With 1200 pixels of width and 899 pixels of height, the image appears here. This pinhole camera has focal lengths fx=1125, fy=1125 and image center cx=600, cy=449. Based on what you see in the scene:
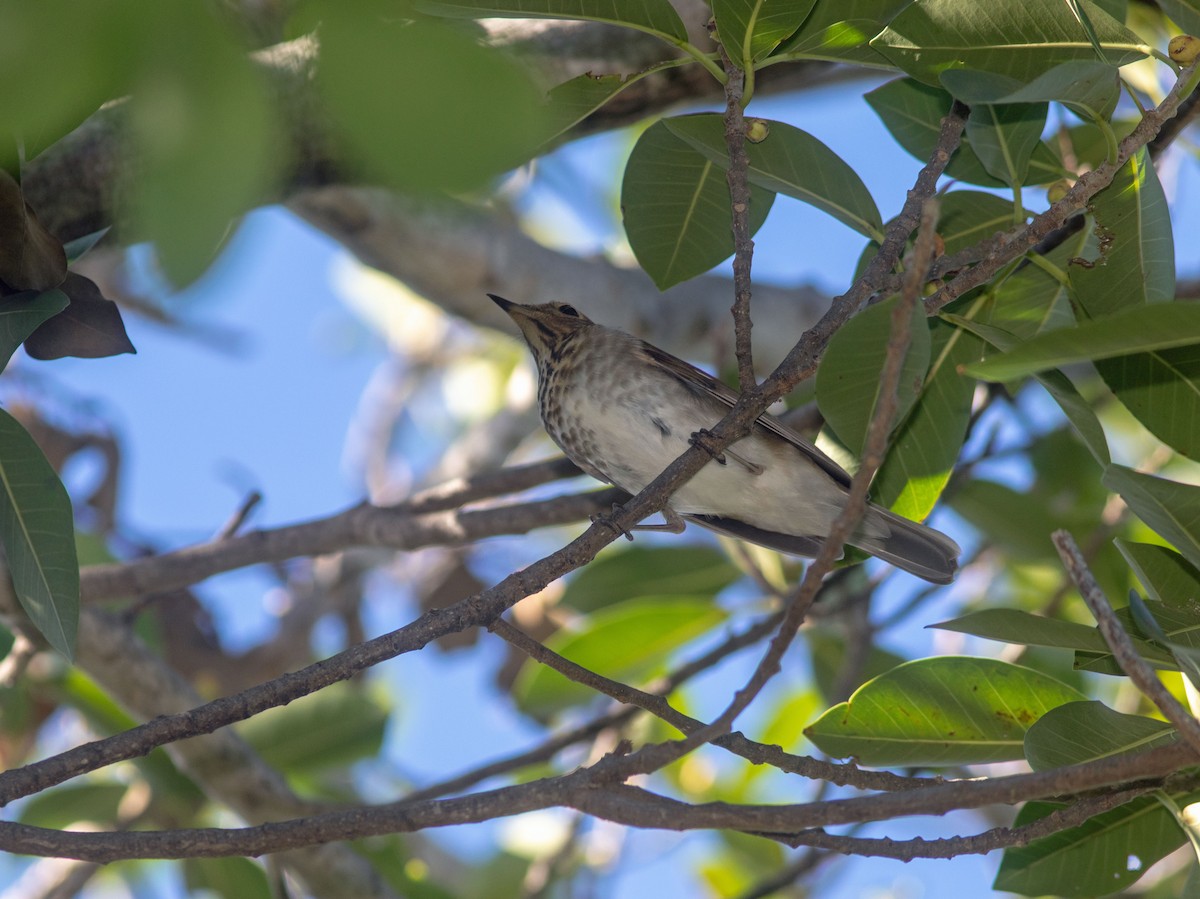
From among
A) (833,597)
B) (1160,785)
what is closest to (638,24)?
(1160,785)

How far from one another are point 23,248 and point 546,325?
2406 millimetres

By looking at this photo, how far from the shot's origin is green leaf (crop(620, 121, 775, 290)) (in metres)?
3.07

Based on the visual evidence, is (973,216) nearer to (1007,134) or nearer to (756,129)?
(1007,134)

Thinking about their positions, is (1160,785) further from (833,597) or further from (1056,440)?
(1056,440)

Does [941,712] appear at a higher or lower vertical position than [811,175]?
lower

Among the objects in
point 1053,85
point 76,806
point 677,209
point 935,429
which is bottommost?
point 76,806

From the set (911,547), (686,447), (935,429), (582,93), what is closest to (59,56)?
(582,93)

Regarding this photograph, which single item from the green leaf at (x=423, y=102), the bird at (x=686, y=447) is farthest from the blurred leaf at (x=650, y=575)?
the green leaf at (x=423, y=102)

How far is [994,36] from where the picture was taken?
2.50m

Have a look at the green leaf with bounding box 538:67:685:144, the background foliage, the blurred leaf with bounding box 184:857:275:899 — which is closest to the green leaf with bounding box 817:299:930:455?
the background foliage

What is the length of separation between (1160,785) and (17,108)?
245cm

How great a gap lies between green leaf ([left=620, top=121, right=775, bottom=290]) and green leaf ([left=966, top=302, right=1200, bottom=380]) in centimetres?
143

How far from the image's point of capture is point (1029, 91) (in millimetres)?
2031

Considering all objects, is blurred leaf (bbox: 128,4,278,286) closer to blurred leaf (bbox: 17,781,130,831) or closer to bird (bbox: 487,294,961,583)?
bird (bbox: 487,294,961,583)
